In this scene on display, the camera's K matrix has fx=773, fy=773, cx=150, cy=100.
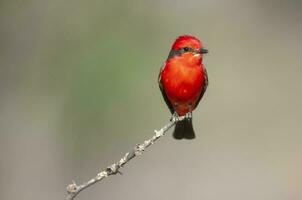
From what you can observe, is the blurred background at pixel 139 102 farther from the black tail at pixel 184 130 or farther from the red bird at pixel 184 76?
the red bird at pixel 184 76

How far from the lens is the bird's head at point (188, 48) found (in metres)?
3.64

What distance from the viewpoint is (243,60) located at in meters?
8.34

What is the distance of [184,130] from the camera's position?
4.51 m

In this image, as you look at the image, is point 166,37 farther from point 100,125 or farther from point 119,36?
point 100,125

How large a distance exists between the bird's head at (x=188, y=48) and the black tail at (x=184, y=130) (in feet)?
2.27

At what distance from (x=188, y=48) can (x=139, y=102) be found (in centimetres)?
394

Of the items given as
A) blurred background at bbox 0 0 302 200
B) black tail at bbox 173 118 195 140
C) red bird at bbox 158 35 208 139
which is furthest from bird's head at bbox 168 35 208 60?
blurred background at bbox 0 0 302 200

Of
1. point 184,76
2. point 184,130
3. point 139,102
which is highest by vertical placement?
point 139,102

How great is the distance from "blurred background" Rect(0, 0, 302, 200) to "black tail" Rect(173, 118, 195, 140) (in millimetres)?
2035

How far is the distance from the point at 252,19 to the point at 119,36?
5.79 ft

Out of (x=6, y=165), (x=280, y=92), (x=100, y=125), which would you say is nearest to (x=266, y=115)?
(x=280, y=92)

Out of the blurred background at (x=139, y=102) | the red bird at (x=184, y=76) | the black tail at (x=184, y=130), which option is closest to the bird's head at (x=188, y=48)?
the red bird at (x=184, y=76)

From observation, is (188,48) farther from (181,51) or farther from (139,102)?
(139,102)

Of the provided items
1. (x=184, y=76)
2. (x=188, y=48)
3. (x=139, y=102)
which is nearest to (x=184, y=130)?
(x=184, y=76)
